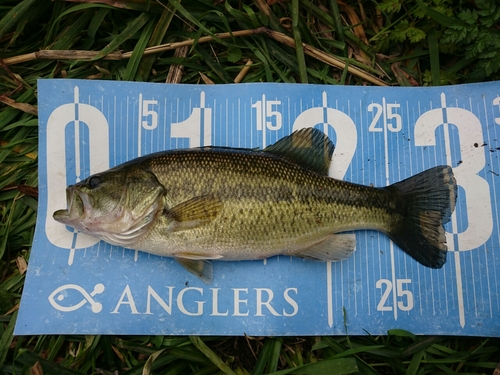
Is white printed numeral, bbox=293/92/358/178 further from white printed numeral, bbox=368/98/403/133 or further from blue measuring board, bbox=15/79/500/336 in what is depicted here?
white printed numeral, bbox=368/98/403/133

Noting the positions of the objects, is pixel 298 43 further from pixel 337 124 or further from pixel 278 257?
pixel 278 257

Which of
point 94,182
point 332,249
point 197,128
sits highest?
point 197,128

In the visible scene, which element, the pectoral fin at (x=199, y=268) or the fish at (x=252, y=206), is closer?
the fish at (x=252, y=206)

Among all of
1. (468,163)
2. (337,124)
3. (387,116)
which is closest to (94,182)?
(337,124)

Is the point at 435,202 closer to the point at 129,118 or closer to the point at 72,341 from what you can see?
the point at 129,118

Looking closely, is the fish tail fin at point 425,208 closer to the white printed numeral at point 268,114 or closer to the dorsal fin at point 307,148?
the dorsal fin at point 307,148

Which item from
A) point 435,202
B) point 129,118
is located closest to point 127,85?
point 129,118

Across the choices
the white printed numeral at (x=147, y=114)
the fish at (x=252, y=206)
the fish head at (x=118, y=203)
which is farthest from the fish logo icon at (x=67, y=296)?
the white printed numeral at (x=147, y=114)

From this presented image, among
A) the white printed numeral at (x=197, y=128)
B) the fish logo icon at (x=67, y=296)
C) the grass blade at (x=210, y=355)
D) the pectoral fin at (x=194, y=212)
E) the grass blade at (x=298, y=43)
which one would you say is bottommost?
the grass blade at (x=210, y=355)
